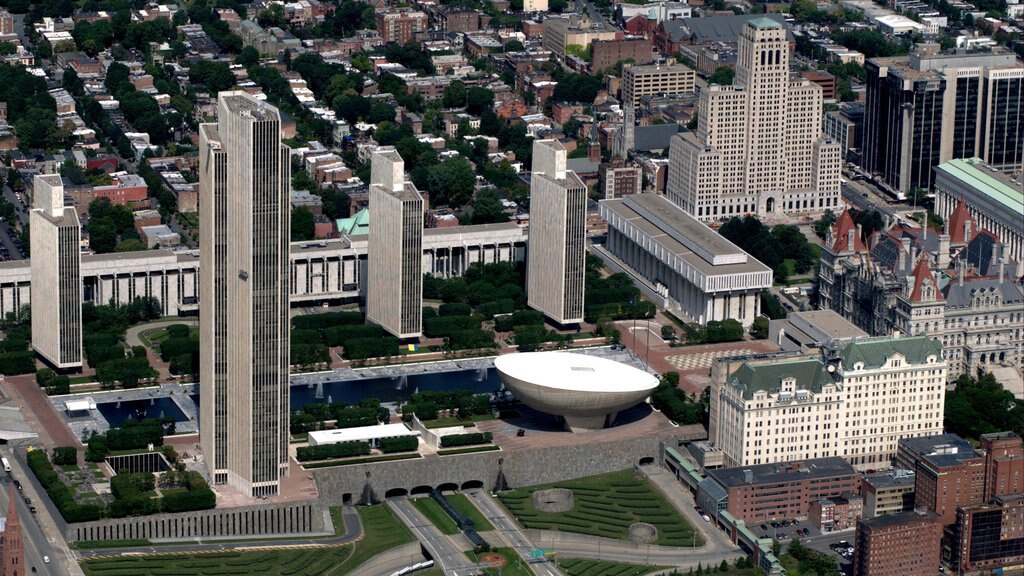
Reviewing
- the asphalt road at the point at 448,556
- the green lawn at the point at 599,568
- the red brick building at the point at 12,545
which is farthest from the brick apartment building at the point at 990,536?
the red brick building at the point at 12,545

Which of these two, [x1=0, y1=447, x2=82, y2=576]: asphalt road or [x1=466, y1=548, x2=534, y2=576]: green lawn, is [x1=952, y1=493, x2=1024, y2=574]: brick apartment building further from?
[x1=0, y1=447, x2=82, y2=576]: asphalt road

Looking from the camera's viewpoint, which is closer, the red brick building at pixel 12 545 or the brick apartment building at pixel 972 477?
the red brick building at pixel 12 545

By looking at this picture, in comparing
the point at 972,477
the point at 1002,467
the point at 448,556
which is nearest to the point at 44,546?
the point at 448,556

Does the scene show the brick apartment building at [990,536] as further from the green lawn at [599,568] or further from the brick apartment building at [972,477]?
the green lawn at [599,568]

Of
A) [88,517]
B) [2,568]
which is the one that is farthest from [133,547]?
[2,568]

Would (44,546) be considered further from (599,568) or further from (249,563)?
(599,568)

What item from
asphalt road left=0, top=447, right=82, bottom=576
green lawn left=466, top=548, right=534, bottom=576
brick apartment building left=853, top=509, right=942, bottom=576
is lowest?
green lawn left=466, top=548, right=534, bottom=576

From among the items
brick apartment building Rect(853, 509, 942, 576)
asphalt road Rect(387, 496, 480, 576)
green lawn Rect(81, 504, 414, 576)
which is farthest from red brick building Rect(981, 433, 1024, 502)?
green lawn Rect(81, 504, 414, 576)
